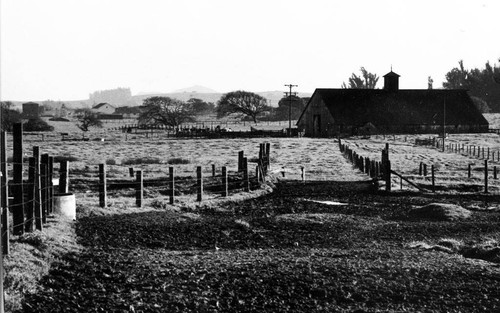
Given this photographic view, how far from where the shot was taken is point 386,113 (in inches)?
3100

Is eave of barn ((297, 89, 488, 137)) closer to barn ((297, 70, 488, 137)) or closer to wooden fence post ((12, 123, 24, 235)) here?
barn ((297, 70, 488, 137))

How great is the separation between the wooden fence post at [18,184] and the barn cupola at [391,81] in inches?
3065

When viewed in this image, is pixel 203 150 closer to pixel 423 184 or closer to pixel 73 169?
pixel 73 169

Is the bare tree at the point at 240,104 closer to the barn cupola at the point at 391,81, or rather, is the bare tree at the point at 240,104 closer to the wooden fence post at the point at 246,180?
the barn cupola at the point at 391,81

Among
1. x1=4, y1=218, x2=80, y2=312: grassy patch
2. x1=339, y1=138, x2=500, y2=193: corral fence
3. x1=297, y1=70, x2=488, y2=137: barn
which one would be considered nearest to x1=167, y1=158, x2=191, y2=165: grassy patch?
x1=339, y1=138, x2=500, y2=193: corral fence

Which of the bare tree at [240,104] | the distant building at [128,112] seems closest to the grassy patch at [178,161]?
the bare tree at [240,104]

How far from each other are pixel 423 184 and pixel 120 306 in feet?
66.7

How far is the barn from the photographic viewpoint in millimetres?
76438

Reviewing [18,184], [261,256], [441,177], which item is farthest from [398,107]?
[18,184]

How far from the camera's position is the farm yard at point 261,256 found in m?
8.27

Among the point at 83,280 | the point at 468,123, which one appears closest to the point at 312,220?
the point at 83,280

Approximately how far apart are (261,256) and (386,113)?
228 feet

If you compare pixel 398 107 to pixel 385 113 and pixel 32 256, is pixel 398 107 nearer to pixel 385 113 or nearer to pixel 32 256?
pixel 385 113

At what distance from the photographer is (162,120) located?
4028 inches
